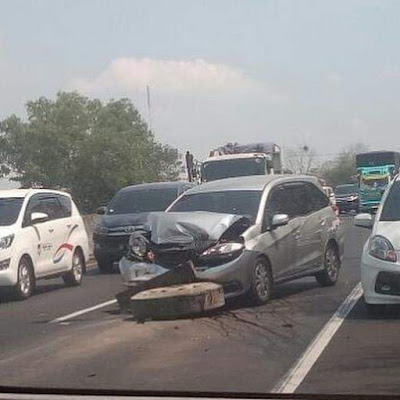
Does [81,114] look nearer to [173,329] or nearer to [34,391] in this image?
[173,329]

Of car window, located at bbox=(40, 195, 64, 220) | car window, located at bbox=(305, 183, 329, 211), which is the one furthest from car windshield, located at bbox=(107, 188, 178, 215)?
car window, located at bbox=(305, 183, 329, 211)

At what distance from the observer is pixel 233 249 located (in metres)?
9.56

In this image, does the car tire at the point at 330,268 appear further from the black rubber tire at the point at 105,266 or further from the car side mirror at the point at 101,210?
the car side mirror at the point at 101,210

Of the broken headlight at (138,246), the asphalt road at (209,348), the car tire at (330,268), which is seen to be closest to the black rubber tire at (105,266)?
the asphalt road at (209,348)

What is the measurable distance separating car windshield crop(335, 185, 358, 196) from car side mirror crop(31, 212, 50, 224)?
430 centimetres

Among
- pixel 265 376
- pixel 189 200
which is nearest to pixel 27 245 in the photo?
pixel 189 200

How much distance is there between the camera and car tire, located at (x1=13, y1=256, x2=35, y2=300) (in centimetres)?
1232

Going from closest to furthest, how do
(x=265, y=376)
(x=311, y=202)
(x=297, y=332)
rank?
(x=265, y=376), (x=297, y=332), (x=311, y=202)

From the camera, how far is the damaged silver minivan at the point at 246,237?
945 cm

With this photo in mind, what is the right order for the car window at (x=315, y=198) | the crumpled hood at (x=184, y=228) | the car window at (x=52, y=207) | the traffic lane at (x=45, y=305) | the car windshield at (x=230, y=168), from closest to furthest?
the traffic lane at (x=45, y=305) < the crumpled hood at (x=184, y=228) < the car window at (x=315, y=198) < the car window at (x=52, y=207) < the car windshield at (x=230, y=168)

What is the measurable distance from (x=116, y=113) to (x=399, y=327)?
130 inches

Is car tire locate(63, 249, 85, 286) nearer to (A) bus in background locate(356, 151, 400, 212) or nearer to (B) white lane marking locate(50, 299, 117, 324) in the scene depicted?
(B) white lane marking locate(50, 299, 117, 324)

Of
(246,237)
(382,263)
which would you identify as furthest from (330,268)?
(382,263)

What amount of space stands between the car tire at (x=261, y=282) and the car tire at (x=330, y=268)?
3.58 feet
